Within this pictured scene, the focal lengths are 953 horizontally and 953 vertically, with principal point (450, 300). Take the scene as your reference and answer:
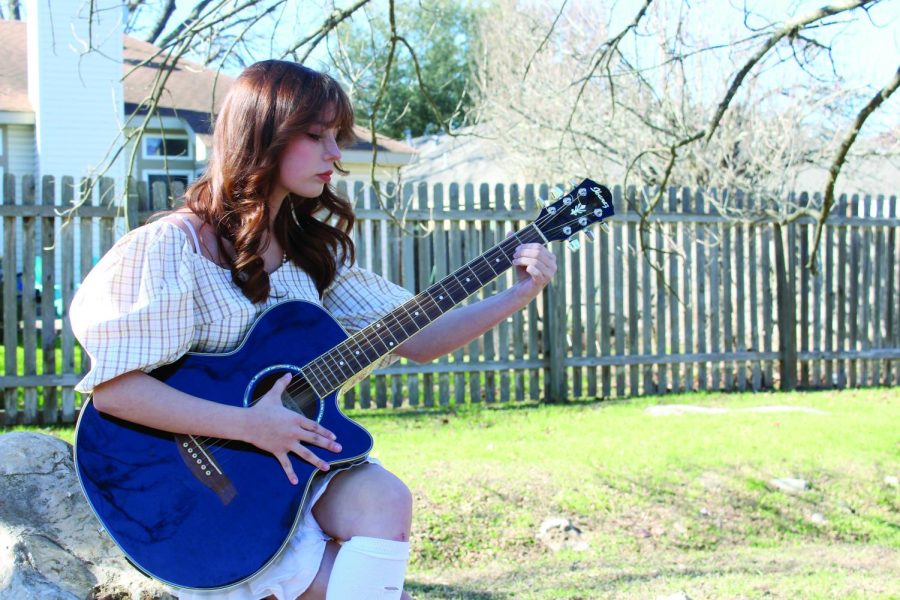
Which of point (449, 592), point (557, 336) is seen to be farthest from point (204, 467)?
point (557, 336)

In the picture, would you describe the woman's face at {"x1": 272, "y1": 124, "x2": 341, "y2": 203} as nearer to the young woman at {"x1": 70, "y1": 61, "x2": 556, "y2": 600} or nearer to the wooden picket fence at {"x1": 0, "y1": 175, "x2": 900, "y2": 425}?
the young woman at {"x1": 70, "y1": 61, "x2": 556, "y2": 600}

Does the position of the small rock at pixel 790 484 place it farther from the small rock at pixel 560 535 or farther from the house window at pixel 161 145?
the house window at pixel 161 145

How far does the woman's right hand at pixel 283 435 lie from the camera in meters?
2.26

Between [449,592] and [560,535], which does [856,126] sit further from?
[449,592]

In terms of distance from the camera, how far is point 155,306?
2213 millimetres

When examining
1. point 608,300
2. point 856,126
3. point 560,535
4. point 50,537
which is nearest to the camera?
point 50,537

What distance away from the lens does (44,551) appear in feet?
9.36

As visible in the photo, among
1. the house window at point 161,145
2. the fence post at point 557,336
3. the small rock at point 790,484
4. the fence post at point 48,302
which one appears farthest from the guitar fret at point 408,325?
the house window at point 161,145

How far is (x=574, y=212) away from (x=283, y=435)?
1086mm

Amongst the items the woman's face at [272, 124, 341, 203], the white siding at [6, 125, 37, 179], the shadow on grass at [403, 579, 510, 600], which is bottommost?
the shadow on grass at [403, 579, 510, 600]

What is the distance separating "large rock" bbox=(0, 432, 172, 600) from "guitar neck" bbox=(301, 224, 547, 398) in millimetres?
996

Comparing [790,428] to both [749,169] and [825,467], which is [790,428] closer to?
[825,467]

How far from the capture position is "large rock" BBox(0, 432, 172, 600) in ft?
8.97

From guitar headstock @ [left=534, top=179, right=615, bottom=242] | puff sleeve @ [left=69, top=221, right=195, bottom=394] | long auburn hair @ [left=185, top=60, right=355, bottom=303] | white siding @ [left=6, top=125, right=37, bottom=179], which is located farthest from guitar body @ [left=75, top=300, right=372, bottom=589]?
white siding @ [left=6, top=125, right=37, bottom=179]
